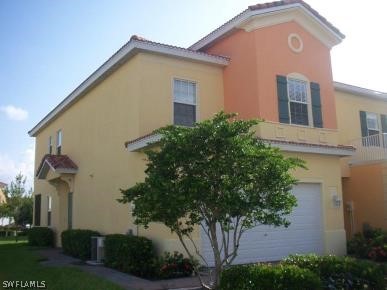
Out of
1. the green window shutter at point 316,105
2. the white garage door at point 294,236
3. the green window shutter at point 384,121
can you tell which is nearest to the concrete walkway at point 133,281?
the white garage door at point 294,236

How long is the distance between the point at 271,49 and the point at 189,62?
2861 mm

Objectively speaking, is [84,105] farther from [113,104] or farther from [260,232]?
[260,232]

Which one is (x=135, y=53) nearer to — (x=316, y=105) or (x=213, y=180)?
(x=316, y=105)

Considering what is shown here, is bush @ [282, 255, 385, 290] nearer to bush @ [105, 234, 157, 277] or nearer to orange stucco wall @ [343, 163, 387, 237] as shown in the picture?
bush @ [105, 234, 157, 277]

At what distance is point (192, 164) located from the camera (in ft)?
24.4

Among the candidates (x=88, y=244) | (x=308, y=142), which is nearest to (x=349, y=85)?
(x=308, y=142)

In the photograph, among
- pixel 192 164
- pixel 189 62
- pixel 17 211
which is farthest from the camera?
pixel 17 211

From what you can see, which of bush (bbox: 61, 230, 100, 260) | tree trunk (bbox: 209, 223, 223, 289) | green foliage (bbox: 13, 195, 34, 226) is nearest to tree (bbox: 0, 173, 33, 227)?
green foliage (bbox: 13, 195, 34, 226)

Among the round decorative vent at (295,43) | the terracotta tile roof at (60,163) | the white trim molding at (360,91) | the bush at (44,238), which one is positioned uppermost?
the round decorative vent at (295,43)

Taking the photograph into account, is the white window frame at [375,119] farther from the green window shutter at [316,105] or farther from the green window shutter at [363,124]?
the green window shutter at [316,105]

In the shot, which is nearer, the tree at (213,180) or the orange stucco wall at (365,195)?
the tree at (213,180)

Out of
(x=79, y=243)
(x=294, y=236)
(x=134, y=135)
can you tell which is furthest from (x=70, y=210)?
(x=294, y=236)

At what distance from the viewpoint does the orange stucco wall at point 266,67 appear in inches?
579

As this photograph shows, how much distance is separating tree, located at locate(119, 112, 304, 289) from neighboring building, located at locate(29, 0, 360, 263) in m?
5.20
